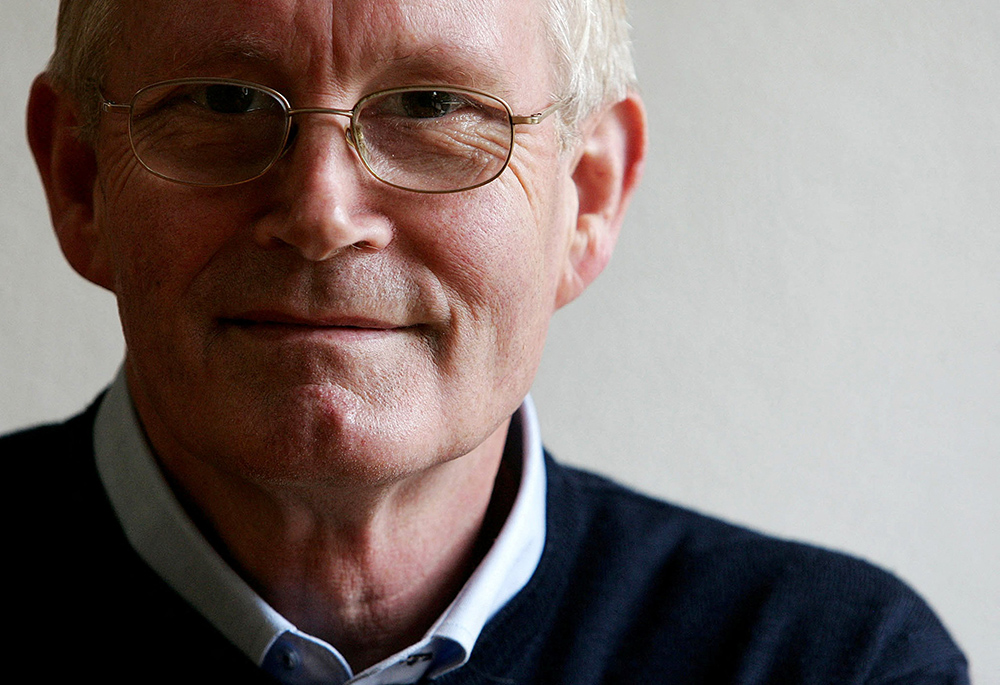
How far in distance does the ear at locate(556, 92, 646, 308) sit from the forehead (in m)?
0.31

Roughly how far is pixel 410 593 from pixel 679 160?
1235 mm

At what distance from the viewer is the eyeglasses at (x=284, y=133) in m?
1.19

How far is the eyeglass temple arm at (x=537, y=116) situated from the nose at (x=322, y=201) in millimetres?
221

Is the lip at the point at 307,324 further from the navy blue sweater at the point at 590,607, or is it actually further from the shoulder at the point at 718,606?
the shoulder at the point at 718,606

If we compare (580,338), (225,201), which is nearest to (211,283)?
(225,201)

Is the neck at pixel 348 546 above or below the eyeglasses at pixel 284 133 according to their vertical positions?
below

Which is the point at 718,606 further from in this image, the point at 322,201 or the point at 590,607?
the point at 322,201

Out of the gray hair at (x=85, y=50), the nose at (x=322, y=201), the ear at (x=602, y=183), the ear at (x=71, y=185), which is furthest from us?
the ear at (x=602, y=183)

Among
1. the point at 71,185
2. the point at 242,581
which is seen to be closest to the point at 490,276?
the point at 242,581

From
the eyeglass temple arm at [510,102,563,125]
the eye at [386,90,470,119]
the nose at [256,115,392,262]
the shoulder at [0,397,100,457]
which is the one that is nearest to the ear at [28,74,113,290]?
the shoulder at [0,397,100,457]

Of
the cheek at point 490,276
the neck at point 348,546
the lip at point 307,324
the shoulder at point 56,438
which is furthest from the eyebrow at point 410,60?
the shoulder at point 56,438

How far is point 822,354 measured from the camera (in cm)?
234

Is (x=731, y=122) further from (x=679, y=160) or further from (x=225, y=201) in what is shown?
(x=225, y=201)

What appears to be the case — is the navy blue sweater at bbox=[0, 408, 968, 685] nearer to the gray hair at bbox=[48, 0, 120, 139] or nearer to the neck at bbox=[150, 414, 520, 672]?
the neck at bbox=[150, 414, 520, 672]
